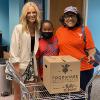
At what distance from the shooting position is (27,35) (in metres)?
2.54

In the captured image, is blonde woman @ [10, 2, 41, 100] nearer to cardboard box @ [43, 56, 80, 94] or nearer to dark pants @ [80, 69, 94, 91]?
dark pants @ [80, 69, 94, 91]

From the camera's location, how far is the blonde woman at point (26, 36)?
251 cm

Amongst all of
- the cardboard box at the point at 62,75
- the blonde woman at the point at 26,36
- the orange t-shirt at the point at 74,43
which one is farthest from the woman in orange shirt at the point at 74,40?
the cardboard box at the point at 62,75

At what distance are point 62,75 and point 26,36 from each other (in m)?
0.89

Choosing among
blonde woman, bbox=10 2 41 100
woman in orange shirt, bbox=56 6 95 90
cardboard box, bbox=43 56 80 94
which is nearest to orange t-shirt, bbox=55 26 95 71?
woman in orange shirt, bbox=56 6 95 90

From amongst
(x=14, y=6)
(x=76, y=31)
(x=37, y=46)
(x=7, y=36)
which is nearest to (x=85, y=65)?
(x=76, y=31)

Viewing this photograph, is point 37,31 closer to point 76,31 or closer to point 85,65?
point 76,31

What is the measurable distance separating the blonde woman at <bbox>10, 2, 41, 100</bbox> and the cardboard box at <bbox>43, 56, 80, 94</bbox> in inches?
28.5

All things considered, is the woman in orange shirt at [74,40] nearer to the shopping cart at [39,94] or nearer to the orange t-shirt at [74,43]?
the orange t-shirt at [74,43]

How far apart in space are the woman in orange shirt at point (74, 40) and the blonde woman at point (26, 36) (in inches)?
12.3

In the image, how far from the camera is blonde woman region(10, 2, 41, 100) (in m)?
2.51

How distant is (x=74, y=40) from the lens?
228 centimetres

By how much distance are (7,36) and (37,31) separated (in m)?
2.61

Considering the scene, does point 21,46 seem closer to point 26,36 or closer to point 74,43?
point 26,36
